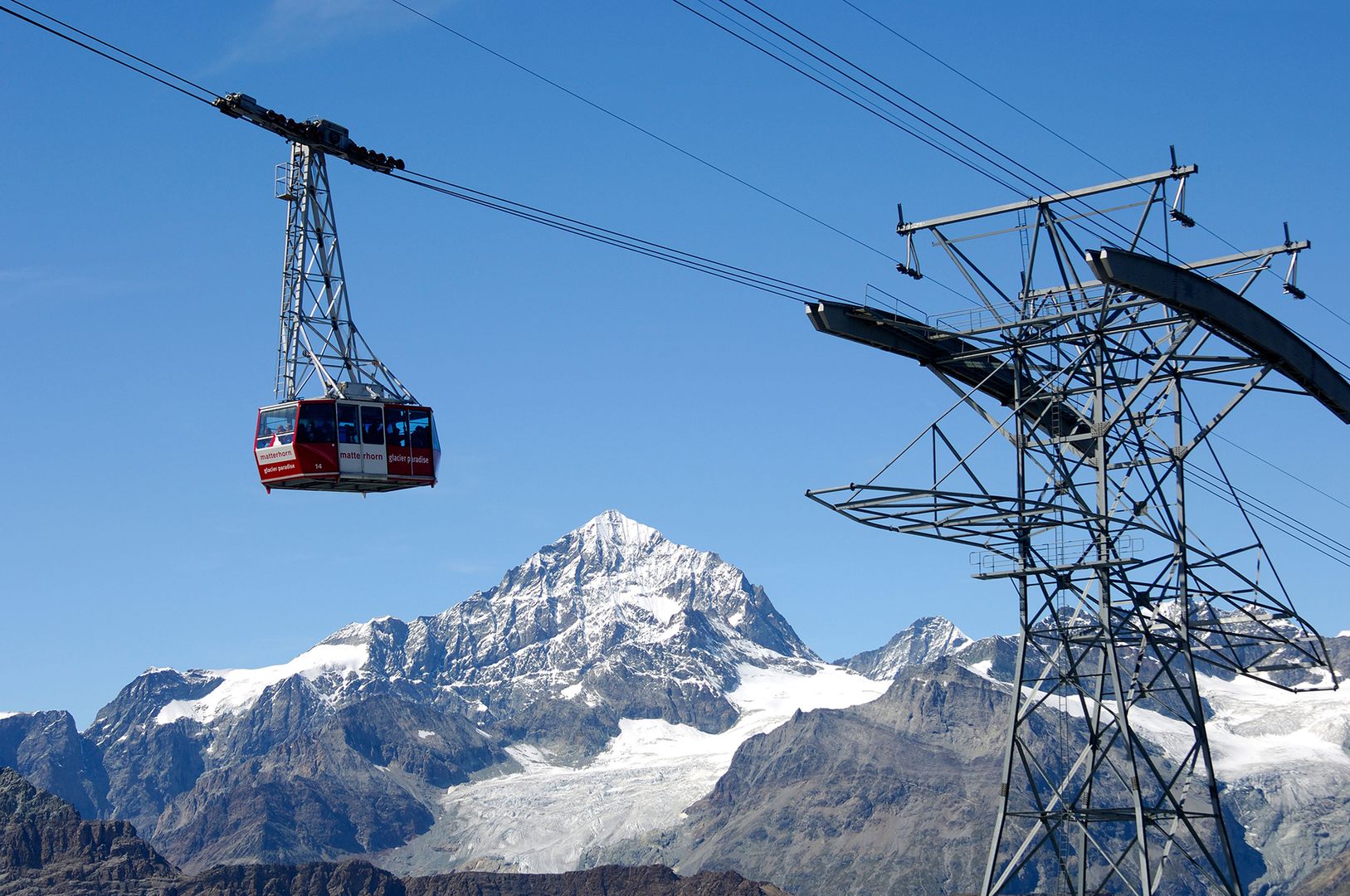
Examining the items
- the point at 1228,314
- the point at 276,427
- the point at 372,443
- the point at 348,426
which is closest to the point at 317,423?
the point at 348,426

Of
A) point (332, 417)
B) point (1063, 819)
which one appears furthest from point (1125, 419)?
point (332, 417)

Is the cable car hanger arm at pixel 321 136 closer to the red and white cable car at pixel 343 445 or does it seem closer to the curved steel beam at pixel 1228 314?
the red and white cable car at pixel 343 445

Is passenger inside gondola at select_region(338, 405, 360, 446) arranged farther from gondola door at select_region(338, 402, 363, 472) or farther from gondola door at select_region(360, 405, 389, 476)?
gondola door at select_region(360, 405, 389, 476)

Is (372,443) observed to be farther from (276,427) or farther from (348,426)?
(276,427)

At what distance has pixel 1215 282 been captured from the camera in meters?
63.8

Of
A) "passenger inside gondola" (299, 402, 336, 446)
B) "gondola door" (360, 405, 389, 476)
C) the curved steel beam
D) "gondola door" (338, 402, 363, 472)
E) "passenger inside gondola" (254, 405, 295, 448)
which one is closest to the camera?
the curved steel beam

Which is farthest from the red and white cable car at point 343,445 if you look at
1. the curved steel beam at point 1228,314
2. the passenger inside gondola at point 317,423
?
the curved steel beam at point 1228,314

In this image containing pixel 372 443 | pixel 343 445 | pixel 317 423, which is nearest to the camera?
pixel 317 423

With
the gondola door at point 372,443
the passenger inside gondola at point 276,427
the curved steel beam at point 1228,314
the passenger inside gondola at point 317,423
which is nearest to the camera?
the curved steel beam at point 1228,314

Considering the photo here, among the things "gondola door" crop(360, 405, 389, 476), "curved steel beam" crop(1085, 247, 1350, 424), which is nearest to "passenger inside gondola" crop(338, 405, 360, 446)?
"gondola door" crop(360, 405, 389, 476)

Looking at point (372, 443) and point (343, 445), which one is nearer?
point (343, 445)

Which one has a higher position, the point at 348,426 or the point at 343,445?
the point at 348,426

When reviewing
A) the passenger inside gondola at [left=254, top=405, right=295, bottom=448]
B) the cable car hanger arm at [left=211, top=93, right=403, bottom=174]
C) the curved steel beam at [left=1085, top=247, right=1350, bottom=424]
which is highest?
the cable car hanger arm at [left=211, top=93, right=403, bottom=174]

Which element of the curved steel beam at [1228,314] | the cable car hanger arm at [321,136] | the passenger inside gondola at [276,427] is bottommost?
the curved steel beam at [1228,314]
